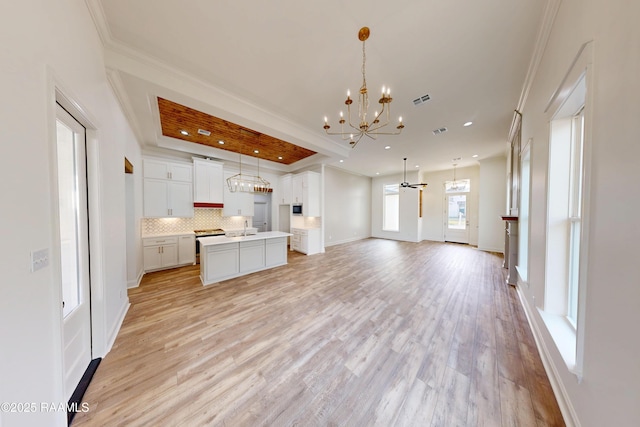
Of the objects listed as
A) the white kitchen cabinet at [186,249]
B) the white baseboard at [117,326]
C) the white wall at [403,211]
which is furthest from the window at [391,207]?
the white baseboard at [117,326]

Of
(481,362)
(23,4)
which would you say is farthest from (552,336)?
(23,4)

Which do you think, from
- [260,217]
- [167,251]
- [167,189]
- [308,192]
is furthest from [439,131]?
[167,251]

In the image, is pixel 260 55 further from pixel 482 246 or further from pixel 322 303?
pixel 482 246

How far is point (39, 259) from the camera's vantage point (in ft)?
3.49

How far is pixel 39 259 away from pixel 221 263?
2.99 metres

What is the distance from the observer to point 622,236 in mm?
909

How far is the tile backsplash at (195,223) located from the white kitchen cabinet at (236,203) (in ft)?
0.90

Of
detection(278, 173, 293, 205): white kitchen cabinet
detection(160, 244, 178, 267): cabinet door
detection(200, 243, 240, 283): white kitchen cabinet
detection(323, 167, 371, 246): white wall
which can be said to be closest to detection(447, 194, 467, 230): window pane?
detection(323, 167, 371, 246): white wall

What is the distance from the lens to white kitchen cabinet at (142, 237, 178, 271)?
4.38 meters

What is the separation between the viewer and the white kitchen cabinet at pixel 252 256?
14.0ft

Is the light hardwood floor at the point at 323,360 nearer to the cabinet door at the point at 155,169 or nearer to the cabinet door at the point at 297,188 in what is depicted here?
the cabinet door at the point at 155,169

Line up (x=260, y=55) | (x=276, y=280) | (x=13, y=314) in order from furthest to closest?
1. (x=276, y=280)
2. (x=260, y=55)
3. (x=13, y=314)

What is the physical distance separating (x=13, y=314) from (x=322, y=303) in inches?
108

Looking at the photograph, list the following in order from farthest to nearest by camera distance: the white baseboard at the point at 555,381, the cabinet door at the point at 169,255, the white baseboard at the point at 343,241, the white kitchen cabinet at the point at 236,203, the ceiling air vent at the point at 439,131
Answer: the white baseboard at the point at 343,241 → the white kitchen cabinet at the point at 236,203 → the cabinet door at the point at 169,255 → the ceiling air vent at the point at 439,131 → the white baseboard at the point at 555,381
